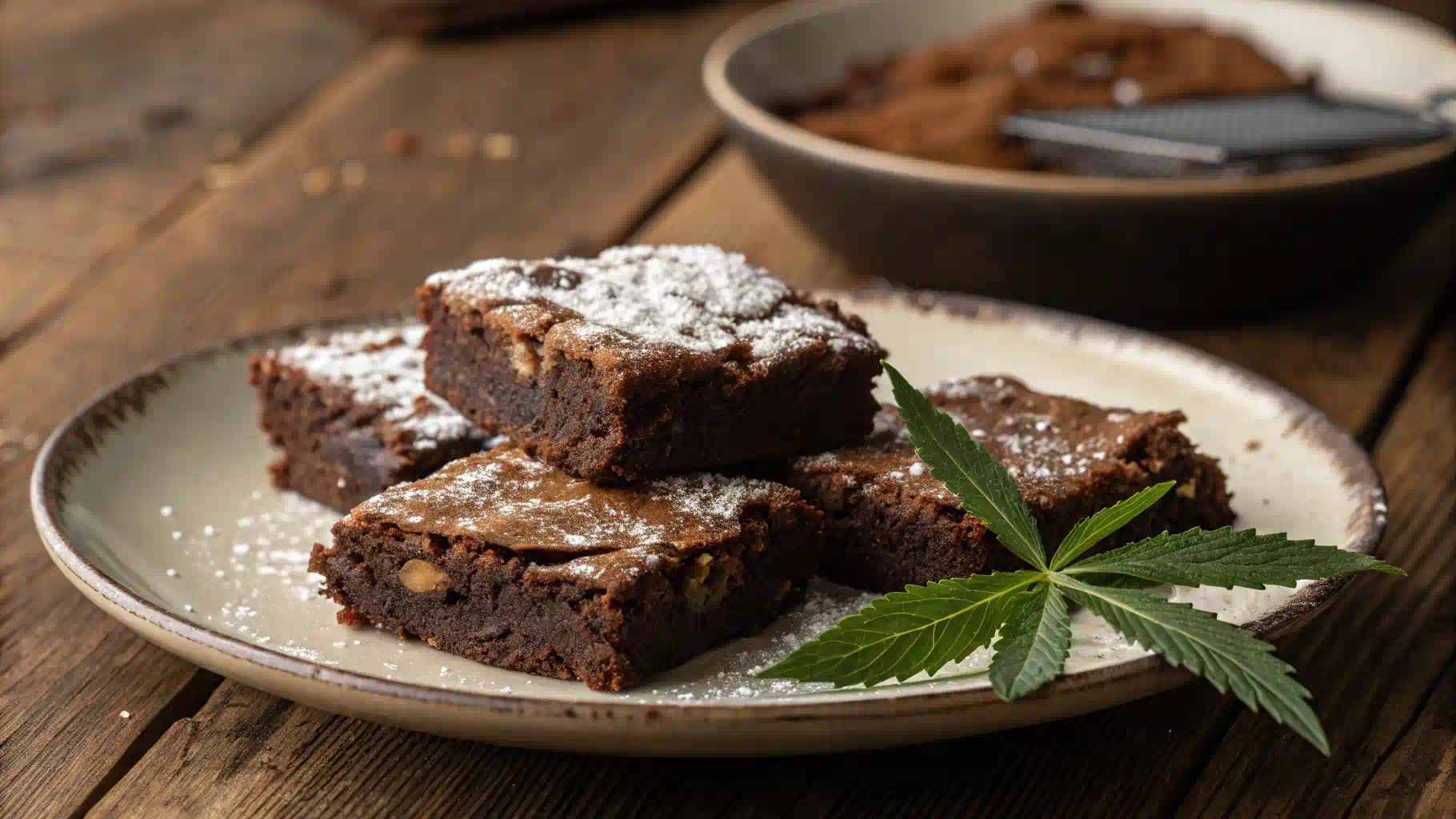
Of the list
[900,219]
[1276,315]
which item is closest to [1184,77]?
[1276,315]

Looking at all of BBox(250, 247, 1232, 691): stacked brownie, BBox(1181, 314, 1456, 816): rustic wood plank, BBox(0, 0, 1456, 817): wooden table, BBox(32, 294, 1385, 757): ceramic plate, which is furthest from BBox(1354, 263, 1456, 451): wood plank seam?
BBox(250, 247, 1232, 691): stacked brownie

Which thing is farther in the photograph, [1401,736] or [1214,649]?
[1401,736]

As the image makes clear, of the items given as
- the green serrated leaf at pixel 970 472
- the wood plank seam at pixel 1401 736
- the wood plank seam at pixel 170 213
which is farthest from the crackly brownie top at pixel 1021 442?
the wood plank seam at pixel 170 213

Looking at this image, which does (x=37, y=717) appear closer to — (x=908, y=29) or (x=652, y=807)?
(x=652, y=807)

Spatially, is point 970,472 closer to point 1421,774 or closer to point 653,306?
point 653,306

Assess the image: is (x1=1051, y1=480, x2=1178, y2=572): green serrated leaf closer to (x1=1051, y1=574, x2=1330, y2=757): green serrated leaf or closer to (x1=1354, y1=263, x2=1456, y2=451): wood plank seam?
(x1=1051, y1=574, x2=1330, y2=757): green serrated leaf

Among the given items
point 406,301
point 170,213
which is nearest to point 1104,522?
point 406,301
